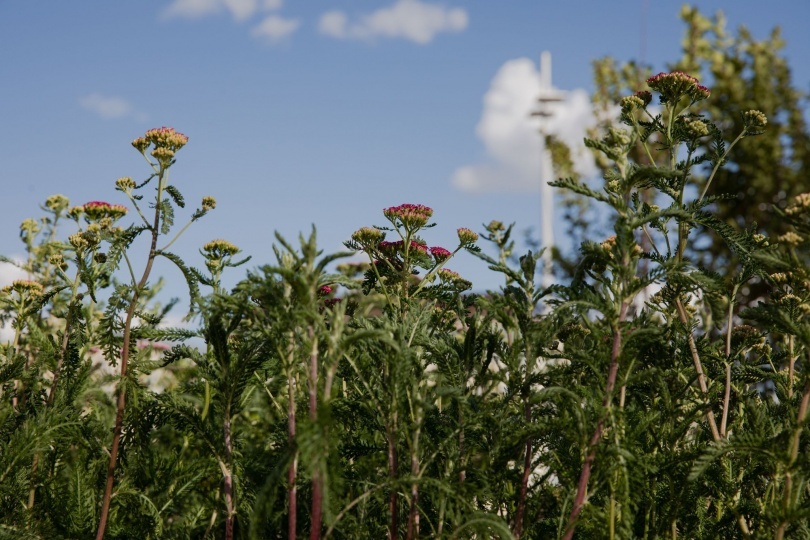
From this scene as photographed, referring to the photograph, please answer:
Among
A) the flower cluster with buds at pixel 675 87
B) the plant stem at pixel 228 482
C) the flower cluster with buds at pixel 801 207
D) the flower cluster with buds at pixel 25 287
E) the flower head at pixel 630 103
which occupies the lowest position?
the plant stem at pixel 228 482

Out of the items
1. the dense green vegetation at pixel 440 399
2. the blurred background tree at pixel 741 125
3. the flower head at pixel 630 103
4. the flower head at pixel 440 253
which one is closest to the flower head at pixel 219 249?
the dense green vegetation at pixel 440 399

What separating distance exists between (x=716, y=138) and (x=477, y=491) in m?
1.91

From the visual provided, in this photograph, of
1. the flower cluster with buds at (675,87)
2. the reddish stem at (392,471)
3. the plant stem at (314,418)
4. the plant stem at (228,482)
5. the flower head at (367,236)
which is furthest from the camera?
the flower head at (367,236)

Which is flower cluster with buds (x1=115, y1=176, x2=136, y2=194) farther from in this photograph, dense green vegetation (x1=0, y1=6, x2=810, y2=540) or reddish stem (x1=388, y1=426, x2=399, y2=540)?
reddish stem (x1=388, y1=426, x2=399, y2=540)

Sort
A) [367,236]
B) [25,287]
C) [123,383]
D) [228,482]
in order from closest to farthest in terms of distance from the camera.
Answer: [228,482] → [123,383] → [367,236] → [25,287]

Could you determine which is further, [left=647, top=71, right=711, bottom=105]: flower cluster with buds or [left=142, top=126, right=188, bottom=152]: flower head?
[left=647, top=71, right=711, bottom=105]: flower cluster with buds

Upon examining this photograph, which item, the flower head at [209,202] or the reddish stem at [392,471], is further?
the flower head at [209,202]

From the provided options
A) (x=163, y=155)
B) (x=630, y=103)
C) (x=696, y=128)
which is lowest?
(x=163, y=155)

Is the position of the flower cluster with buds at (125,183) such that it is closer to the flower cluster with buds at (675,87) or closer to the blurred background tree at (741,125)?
the flower cluster with buds at (675,87)

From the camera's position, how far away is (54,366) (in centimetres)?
381

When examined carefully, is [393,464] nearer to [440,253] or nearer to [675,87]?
[440,253]

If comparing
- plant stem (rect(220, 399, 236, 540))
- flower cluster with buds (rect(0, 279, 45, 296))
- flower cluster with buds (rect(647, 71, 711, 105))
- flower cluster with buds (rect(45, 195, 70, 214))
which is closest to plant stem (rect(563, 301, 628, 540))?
plant stem (rect(220, 399, 236, 540))

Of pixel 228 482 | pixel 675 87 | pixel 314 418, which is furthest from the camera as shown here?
pixel 675 87

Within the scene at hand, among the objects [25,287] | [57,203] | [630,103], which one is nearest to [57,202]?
[57,203]
